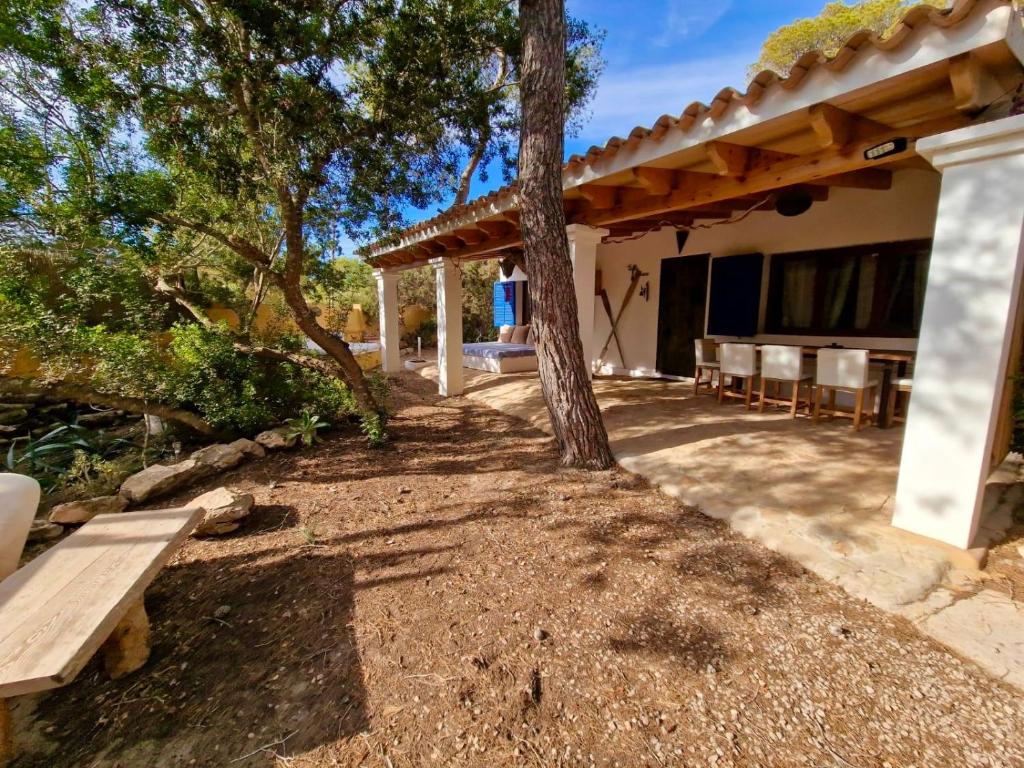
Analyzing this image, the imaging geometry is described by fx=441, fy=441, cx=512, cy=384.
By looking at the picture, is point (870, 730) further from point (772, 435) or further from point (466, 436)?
point (466, 436)

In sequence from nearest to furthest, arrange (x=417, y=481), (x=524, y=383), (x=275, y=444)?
(x=417, y=481) < (x=275, y=444) < (x=524, y=383)

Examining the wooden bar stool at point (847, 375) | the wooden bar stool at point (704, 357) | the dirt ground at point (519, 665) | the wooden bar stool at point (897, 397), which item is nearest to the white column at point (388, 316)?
the wooden bar stool at point (704, 357)

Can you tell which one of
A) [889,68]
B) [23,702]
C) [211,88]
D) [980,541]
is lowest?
[23,702]

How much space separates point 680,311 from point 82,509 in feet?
24.3

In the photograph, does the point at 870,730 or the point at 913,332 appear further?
the point at 913,332

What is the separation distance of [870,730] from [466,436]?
12.5ft

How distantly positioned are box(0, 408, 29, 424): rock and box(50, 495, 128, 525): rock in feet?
13.6

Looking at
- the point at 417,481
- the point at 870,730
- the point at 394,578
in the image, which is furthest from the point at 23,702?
the point at 870,730

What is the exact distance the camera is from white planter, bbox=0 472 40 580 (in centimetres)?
191

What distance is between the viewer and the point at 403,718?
1498 millimetres

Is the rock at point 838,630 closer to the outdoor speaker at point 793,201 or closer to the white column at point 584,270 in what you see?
the white column at point 584,270

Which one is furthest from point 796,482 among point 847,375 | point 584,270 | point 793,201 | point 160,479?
point 160,479

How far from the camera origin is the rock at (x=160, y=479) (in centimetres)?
333

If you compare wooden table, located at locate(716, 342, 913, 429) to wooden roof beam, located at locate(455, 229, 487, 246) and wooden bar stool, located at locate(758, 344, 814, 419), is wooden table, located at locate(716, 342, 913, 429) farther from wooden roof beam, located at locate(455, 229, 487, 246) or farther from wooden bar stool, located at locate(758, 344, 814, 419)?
wooden roof beam, located at locate(455, 229, 487, 246)
